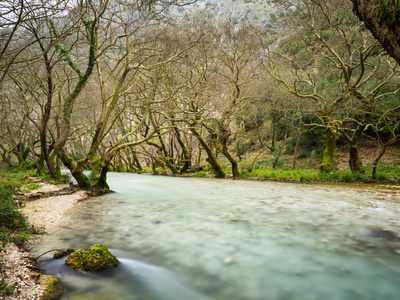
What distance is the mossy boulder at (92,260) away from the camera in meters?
3.11

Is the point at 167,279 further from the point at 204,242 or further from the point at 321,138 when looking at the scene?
the point at 321,138

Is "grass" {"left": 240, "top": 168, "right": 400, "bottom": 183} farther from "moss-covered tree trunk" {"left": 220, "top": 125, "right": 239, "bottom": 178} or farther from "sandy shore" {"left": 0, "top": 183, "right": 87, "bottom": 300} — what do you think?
"sandy shore" {"left": 0, "top": 183, "right": 87, "bottom": 300}

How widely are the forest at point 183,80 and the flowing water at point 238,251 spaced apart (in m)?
3.97

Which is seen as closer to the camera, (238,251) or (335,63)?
(238,251)

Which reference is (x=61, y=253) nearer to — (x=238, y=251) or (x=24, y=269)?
(x=24, y=269)

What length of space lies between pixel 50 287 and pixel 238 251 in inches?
103

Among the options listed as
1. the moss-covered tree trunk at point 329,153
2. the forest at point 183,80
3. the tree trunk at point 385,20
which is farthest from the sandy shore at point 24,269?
the moss-covered tree trunk at point 329,153

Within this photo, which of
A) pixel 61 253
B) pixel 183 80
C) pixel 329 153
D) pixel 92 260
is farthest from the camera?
pixel 183 80

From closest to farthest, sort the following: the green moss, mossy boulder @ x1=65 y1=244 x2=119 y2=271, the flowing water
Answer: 1. the green moss
2. the flowing water
3. mossy boulder @ x1=65 y1=244 x2=119 y2=271

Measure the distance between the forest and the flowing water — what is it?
3971mm

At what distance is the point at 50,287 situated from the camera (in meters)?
2.55

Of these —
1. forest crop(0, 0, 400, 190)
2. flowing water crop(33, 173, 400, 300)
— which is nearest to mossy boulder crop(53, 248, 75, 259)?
flowing water crop(33, 173, 400, 300)

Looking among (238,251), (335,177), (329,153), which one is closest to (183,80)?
(329,153)

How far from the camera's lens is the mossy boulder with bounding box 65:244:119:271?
10.2 ft
